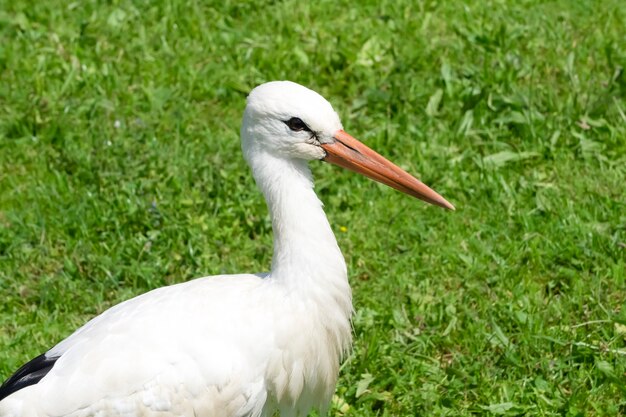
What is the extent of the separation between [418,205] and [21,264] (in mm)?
2017

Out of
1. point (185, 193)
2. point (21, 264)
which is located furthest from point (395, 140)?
point (21, 264)

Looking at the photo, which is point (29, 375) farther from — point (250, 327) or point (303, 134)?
point (303, 134)

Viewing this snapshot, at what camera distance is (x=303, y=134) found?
3908mm

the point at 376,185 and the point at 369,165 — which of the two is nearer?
the point at 369,165

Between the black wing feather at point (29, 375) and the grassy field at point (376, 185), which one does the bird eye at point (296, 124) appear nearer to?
the black wing feather at point (29, 375)

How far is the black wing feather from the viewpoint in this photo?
151 inches

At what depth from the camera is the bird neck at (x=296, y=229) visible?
3.93 m

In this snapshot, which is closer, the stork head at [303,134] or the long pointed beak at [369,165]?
the stork head at [303,134]

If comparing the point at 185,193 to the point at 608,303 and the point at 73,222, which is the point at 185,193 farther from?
the point at 608,303

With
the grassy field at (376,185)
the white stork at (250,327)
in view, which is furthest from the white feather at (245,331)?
the grassy field at (376,185)

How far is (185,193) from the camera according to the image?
571cm

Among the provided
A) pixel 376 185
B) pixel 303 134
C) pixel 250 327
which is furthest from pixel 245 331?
pixel 376 185

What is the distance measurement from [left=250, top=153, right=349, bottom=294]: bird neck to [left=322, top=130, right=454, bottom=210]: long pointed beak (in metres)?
0.15

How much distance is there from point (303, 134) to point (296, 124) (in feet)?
0.15
